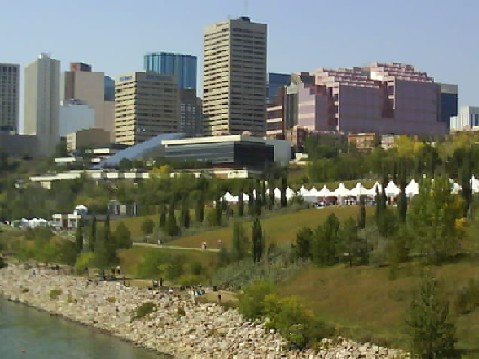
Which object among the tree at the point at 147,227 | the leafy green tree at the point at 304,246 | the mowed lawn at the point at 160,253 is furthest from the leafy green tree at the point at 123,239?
the leafy green tree at the point at 304,246

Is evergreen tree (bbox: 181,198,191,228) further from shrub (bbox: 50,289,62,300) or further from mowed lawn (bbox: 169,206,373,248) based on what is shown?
shrub (bbox: 50,289,62,300)

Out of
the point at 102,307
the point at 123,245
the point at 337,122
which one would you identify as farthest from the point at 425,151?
the point at 337,122

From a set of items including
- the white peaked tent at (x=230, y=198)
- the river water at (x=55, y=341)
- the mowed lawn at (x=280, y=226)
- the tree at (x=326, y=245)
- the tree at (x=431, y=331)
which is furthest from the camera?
the white peaked tent at (x=230, y=198)

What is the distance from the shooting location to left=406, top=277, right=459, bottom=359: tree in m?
31.6

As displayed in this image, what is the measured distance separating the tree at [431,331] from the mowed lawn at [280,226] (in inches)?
1309

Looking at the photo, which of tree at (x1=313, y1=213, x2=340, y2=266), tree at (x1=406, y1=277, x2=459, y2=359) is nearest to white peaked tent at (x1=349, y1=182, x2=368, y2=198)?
tree at (x1=313, y1=213, x2=340, y2=266)

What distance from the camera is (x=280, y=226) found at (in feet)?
239

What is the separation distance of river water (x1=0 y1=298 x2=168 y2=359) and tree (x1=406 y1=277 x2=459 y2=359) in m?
13.4

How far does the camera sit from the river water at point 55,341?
43844mm

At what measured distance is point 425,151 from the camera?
106188 millimetres

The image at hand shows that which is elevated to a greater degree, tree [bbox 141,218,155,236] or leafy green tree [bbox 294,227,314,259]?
leafy green tree [bbox 294,227,314,259]

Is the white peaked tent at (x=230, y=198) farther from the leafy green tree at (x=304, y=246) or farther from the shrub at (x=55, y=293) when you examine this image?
the leafy green tree at (x=304, y=246)

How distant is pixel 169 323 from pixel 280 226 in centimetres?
2697

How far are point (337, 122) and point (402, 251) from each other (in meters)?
152
